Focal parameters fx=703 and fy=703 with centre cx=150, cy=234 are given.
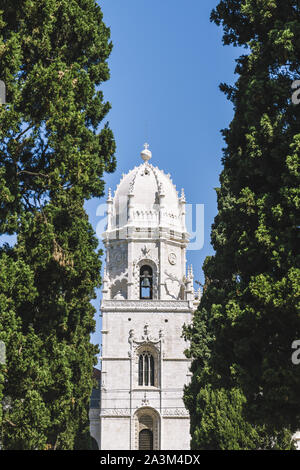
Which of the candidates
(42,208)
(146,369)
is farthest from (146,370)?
(42,208)

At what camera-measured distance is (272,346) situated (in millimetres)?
15211

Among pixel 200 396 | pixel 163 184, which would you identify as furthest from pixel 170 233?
pixel 200 396

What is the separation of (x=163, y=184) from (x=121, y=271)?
788 centimetres

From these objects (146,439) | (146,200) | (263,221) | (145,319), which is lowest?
(146,439)

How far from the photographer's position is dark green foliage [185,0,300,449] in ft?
48.2

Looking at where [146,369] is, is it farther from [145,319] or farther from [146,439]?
[146,439]

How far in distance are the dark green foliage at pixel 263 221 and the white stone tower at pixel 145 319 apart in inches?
1148

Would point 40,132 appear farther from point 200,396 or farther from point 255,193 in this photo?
point 200,396

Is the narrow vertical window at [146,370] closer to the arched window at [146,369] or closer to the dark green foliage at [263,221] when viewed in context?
the arched window at [146,369]

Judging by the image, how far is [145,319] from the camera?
4884 cm

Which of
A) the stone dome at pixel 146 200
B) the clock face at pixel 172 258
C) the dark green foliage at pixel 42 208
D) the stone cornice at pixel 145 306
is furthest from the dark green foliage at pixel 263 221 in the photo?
the stone dome at pixel 146 200

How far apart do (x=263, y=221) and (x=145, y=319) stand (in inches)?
1347

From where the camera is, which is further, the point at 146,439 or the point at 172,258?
the point at 172,258

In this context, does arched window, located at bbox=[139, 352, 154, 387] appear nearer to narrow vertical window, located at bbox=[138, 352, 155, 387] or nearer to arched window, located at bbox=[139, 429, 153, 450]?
narrow vertical window, located at bbox=[138, 352, 155, 387]
